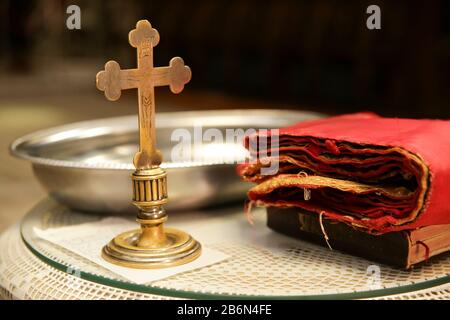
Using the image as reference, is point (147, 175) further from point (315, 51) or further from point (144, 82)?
point (315, 51)

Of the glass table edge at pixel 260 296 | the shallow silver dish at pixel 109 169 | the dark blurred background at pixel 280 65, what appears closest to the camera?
the glass table edge at pixel 260 296

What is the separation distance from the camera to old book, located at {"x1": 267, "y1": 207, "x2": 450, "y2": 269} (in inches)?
22.5

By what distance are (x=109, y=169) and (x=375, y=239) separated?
30 cm

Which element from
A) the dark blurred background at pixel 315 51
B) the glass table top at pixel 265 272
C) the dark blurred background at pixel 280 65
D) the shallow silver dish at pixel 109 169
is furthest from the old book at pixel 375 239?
the dark blurred background at pixel 315 51

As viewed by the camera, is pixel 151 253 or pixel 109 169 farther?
pixel 109 169

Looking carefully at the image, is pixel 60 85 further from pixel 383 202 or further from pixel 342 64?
pixel 383 202

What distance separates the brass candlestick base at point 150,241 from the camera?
0.59m

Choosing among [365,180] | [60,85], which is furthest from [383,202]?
[60,85]

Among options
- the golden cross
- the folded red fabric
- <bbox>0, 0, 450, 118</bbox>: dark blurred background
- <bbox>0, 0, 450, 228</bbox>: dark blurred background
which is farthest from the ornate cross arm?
<bbox>0, 0, 450, 118</bbox>: dark blurred background

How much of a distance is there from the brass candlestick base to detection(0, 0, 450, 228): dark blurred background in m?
0.95

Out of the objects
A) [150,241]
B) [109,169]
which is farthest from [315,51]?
[150,241]

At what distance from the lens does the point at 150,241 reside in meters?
0.62

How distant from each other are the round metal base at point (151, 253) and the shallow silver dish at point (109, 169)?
107 millimetres

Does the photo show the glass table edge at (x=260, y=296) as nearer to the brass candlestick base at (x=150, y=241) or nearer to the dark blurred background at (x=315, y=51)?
the brass candlestick base at (x=150, y=241)
